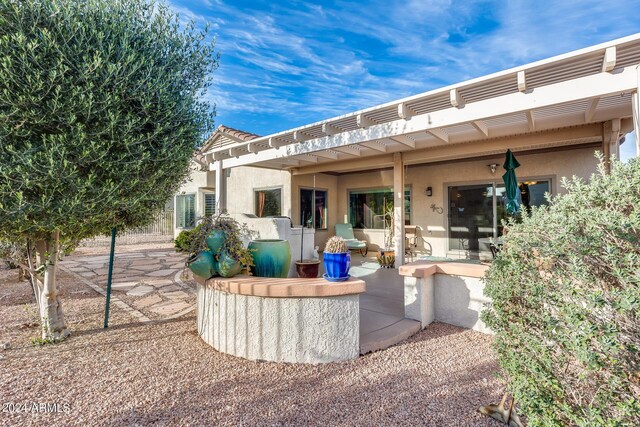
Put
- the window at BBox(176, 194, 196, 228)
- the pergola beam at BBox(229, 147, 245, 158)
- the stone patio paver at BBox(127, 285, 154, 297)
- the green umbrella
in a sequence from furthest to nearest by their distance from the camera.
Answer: the window at BBox(176, 194, 196, 228)
the pergola beam at BBox(229, 147, 245, 158)
the stone patio paver at BBox(127, 285, 154, 297)
the green umbrella

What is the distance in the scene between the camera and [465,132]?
635 centimetres

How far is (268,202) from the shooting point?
36.3 feet

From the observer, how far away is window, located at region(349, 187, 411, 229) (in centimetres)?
1029

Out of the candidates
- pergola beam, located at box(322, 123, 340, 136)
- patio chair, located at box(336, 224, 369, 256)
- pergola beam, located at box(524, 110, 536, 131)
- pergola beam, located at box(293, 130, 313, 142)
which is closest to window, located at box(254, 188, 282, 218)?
patio chair, located at box(336, 224, 369, 256)

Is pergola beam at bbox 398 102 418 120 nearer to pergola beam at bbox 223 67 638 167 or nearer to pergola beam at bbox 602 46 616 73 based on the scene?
pergola beam at bbox 223 67 638 167

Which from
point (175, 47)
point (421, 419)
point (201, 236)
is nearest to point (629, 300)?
point (421, 419)

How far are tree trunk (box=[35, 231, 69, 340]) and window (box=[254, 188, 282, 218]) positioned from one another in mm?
7063

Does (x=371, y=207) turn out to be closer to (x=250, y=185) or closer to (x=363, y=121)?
(x=250, y=185)

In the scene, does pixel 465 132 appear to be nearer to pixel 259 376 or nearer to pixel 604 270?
pixel 604 270

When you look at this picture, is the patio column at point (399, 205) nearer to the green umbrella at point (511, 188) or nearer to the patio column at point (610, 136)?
the green umbrella at point (511, 188)

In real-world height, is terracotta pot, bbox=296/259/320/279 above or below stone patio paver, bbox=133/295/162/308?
above

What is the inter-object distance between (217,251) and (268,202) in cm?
751

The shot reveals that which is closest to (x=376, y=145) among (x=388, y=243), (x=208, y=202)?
(x=388, y=243)

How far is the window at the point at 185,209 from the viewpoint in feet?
49.5
